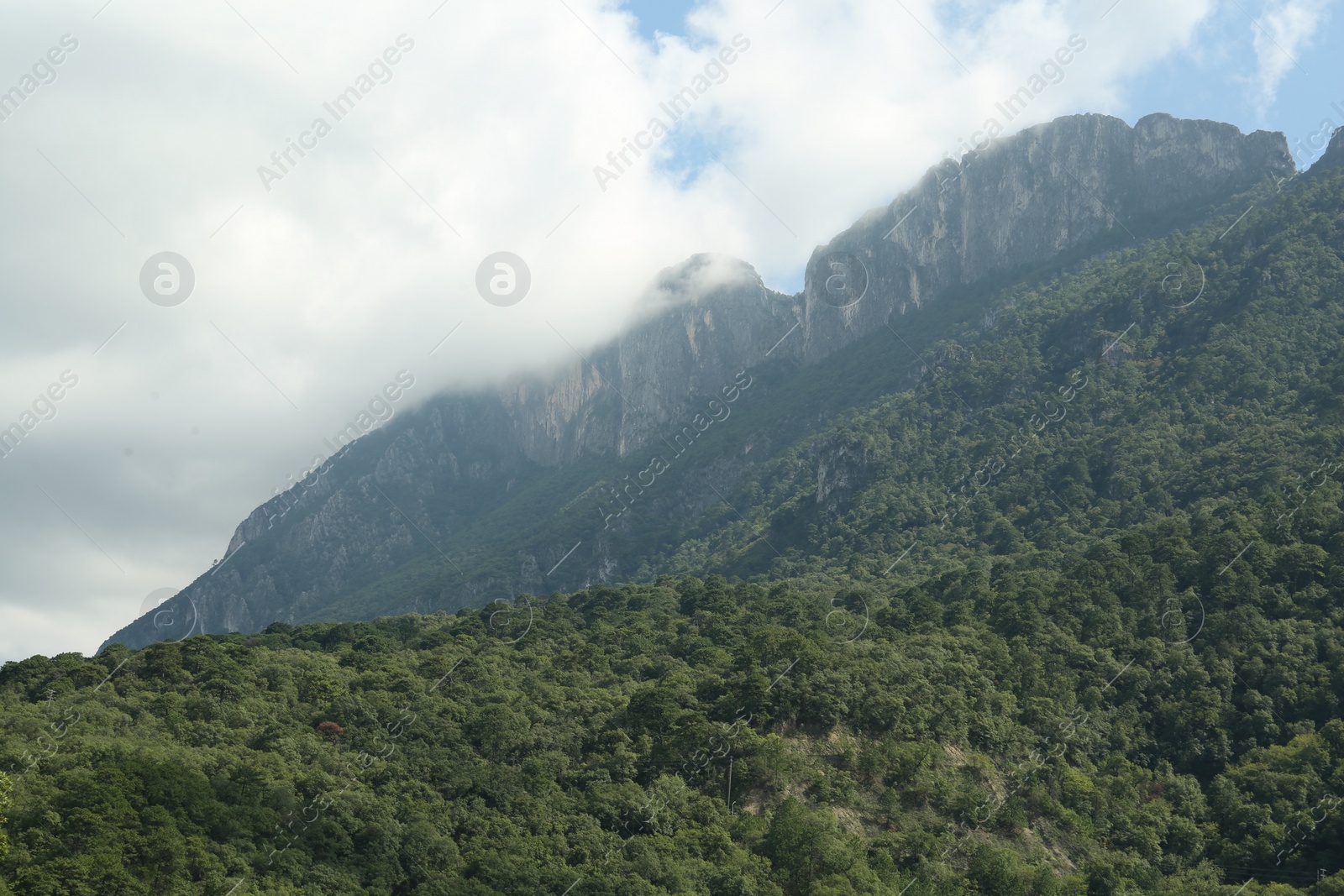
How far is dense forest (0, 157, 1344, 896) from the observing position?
52.8m

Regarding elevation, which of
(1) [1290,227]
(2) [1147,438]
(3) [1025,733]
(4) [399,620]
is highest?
(4) [399,620]

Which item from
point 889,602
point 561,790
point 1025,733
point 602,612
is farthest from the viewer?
point 602,612

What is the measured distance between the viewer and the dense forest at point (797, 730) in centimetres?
5275

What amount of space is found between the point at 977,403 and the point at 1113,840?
94.5 m

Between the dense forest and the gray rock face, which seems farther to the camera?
the gray rock face

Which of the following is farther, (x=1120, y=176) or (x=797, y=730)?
(x=1120, y=176)

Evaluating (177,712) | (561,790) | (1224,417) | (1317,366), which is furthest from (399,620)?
(1317,366)

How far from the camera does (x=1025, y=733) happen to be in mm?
70500

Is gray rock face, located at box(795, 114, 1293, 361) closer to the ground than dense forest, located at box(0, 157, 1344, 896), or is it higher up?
higher up

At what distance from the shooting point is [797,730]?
6744 centimetres

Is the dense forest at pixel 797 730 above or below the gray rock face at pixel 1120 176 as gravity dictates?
below

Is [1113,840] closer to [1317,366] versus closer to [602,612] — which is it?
[602,612]

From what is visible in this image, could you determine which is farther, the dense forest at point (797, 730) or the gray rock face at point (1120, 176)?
the gray rock face at point (1120, 176)

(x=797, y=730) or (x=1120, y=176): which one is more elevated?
(x=1120, y=176)
